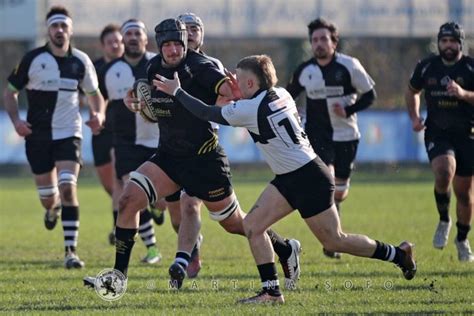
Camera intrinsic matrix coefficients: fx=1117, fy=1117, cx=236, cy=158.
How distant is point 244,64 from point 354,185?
1685cm

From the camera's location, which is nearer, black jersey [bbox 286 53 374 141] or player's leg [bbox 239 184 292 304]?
player's leg [bbox 239 184 292 304]

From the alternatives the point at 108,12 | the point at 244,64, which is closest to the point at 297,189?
the point at 244,64

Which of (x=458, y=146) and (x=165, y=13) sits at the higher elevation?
(x=458, y=146)

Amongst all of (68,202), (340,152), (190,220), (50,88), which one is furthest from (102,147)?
(190,220)

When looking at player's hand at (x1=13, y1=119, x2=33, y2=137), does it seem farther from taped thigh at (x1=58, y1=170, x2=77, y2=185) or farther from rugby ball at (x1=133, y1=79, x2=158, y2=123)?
rugby ball at (x1=133, y1=79, x2=158, y2=123)

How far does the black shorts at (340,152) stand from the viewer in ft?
41.2

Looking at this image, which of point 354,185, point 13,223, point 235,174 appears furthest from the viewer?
point 235,174

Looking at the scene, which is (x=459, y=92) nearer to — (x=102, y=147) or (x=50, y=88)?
(x=50, y=88)

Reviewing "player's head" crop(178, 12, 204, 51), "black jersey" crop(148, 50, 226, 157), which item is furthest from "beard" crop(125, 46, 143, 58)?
"black jersey" crop(148, 50, 226, 157)

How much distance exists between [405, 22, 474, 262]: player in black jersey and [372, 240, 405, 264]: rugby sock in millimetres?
2749

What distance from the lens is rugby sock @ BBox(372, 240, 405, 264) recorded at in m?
8.97

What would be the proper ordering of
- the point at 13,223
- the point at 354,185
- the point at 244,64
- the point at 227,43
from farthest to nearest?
the point at 227,43 → the point at 354,185 → the point at 13,223 → the point at 244,64

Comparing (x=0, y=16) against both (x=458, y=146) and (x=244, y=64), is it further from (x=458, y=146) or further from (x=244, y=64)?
(x=244, y=64)

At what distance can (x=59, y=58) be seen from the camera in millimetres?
12172
